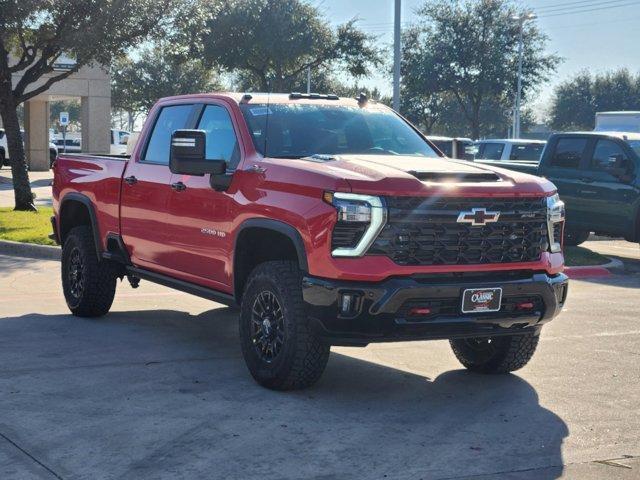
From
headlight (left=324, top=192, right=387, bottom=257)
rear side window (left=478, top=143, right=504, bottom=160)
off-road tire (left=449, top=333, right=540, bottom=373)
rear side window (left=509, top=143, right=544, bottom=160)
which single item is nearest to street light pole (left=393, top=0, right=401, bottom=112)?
rear side window (left=478, top=143, right=504, bottom=160)

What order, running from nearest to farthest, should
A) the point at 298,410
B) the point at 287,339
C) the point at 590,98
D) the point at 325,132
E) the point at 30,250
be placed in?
the point at 298,410
the point at 287,339
the point at 325,132
the point at 30,250
the point at 590,98

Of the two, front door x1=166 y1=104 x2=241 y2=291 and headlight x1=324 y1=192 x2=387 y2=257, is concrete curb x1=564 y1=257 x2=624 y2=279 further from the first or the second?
headlight x1=324 y1=192 x2=387 y2=257

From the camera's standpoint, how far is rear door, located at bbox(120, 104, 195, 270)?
8.06 metres

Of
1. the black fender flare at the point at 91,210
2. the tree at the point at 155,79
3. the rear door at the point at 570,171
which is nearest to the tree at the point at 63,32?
the rear door at the point at 570,171

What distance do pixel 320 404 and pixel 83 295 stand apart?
3472 mm

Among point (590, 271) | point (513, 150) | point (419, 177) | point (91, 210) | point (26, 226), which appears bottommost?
point (590, 271)

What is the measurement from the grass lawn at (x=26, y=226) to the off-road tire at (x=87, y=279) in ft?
17.8

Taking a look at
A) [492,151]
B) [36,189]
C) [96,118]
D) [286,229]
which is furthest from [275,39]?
[286,229]

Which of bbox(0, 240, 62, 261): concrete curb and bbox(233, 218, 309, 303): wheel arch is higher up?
bbox(233, 218, 309, 303): wheel arch

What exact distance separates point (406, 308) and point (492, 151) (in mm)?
17050

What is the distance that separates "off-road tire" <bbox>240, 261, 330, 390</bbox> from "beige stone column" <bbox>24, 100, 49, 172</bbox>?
37.1 metres

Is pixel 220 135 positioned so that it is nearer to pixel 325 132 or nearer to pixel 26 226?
pixel 325 132

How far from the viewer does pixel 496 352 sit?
24.1ft

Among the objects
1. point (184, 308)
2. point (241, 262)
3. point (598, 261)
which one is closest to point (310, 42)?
point (598, 261)
